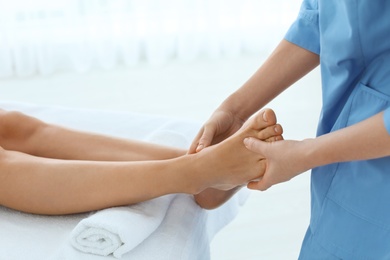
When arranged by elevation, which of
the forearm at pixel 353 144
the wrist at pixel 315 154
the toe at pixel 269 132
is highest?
the forearm at pixel 353 144

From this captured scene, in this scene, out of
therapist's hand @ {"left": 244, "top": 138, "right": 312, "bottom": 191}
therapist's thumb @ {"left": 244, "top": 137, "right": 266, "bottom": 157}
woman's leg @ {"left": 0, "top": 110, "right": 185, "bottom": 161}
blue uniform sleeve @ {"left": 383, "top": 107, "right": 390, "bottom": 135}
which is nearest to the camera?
blue uniform sleeve @ {"left": 383, "top": 107, "right": 390, "bottom": 135}

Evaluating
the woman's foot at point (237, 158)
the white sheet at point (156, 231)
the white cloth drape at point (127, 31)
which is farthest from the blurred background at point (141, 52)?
the woman's foot at point (237, 158)

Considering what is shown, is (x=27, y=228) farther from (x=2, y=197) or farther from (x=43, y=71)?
(x=43, y=71)

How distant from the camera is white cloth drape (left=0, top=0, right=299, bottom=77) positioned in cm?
375

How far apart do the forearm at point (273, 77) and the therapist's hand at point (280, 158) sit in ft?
0.73

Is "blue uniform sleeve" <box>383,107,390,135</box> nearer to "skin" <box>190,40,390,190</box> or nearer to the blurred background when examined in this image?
"skin" <box>190,40,390,190</box>

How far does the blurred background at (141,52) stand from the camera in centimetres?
348

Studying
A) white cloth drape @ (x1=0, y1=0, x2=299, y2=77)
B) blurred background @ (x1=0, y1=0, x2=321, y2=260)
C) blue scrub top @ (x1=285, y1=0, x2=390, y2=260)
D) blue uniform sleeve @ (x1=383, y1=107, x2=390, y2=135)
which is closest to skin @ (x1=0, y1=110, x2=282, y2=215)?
blue scrub top @ (x1=285, y1=0, x2=390, y2=260)

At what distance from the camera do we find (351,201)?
4.57 ft

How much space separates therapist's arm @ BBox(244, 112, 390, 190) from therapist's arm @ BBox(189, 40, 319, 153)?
242 millimetres

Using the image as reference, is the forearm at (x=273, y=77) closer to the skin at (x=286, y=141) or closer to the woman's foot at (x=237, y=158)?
the skin at (x=286, y=141)

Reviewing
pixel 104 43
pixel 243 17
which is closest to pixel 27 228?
pixel 104 43

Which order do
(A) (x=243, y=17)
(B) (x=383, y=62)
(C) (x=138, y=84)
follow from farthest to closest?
(A) (x=243, y=17), (C) (x=138, y=84), (B) (x=383, y=62)

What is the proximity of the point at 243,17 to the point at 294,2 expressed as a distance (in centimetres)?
30
